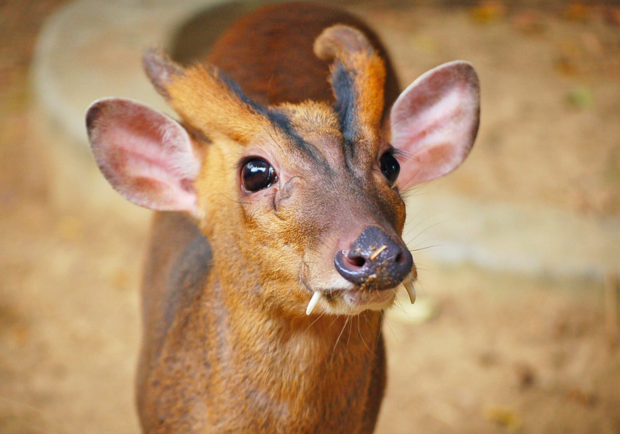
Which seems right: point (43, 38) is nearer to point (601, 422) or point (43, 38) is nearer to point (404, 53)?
point (404, 53)

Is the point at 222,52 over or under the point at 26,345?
over

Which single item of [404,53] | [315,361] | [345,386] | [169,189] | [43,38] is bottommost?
[404,53]

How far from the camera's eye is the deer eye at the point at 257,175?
2.56m

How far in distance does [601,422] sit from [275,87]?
115 inches

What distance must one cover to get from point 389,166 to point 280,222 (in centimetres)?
51

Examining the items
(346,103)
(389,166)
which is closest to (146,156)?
(346,103)

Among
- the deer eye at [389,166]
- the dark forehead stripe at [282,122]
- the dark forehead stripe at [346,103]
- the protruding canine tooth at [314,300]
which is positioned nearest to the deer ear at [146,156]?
the dark forehead stripe at [282,122]

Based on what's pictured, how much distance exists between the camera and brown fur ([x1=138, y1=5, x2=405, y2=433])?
239 centimetres

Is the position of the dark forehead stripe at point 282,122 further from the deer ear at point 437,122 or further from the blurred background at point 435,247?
the blurred background at point 435,247

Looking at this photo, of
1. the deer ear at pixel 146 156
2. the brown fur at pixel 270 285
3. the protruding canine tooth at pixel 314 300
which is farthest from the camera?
the deer ear at pixel 146 156

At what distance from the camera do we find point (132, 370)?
5.07m

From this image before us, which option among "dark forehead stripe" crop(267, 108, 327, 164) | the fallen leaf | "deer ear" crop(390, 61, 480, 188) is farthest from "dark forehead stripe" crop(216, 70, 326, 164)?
the fallen leaf

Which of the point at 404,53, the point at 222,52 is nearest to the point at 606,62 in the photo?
the point at 404,53

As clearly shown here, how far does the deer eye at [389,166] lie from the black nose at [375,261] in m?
0.55
